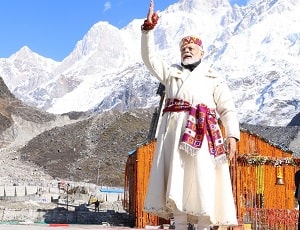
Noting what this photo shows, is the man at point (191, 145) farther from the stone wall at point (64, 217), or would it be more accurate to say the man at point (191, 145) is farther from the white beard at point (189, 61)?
the stone wall at point (64, 217)

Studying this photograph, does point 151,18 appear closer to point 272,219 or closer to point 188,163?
point 188,163

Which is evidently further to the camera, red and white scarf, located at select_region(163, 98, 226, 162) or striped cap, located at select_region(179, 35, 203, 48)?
striped cap, located at select_region(179, 35, 203, 48)

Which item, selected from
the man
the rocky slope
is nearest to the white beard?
the man

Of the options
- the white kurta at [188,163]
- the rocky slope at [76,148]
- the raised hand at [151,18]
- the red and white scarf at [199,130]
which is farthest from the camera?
the rocky slope at [76,148]

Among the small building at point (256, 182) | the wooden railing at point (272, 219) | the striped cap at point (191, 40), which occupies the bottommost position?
the wooden railing at point (272, 219)

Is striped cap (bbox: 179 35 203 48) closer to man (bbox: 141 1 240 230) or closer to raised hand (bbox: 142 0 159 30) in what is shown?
man (bbox: 141 1 240 230)

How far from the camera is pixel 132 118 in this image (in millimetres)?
90312

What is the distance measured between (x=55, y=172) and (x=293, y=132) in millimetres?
26981

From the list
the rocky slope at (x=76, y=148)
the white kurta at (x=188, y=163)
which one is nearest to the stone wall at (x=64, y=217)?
the white kurta at (x=188, y=163)

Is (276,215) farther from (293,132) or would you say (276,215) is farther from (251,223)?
(293,132)

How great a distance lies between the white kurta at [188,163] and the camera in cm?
436

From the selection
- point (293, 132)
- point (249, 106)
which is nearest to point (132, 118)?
point (293, 132)

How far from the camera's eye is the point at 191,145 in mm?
4457

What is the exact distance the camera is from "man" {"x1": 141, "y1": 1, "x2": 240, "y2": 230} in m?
4.37
